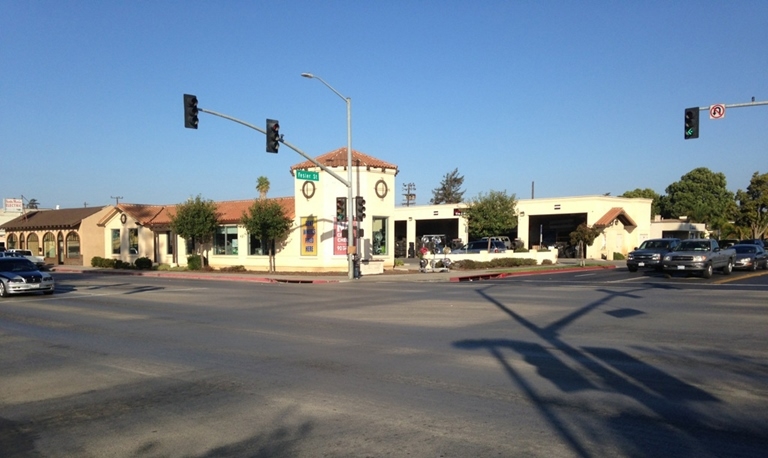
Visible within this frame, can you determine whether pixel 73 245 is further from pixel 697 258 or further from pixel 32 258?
pixel 697 258

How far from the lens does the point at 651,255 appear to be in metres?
34.3

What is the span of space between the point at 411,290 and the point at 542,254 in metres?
22.8

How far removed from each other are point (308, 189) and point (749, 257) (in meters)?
25.6

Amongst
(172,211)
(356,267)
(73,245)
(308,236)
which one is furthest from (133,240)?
(356,267)

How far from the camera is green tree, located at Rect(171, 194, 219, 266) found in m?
42.5

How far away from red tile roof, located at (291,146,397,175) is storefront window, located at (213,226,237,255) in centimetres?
752

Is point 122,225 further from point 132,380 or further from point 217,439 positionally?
point 217,439

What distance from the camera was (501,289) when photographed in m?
25.9

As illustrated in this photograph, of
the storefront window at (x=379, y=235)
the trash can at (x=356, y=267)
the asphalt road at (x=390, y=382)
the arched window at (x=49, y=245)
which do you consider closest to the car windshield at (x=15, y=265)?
the asphalt road at (x=390, y=382)

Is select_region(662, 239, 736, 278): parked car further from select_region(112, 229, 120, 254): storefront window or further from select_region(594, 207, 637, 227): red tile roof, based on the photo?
select_region(112, 229, 120, 254): storefront window

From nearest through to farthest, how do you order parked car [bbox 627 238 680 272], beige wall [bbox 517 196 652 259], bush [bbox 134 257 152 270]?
parked car [bbox 627 238 680 272] < bush [bbox 134 257 152 270] < beige wall [bbox 517 196 652 259]

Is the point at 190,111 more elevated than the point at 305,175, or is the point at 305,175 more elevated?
the point at 190,111

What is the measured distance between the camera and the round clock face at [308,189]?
128ft

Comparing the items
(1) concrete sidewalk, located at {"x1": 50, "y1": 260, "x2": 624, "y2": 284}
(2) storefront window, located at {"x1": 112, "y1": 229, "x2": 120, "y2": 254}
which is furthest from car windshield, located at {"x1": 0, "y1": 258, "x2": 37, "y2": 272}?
(2) storefront window, located at {"x1": 112, "y1": 229, "x2": 120, "y2": 254}
